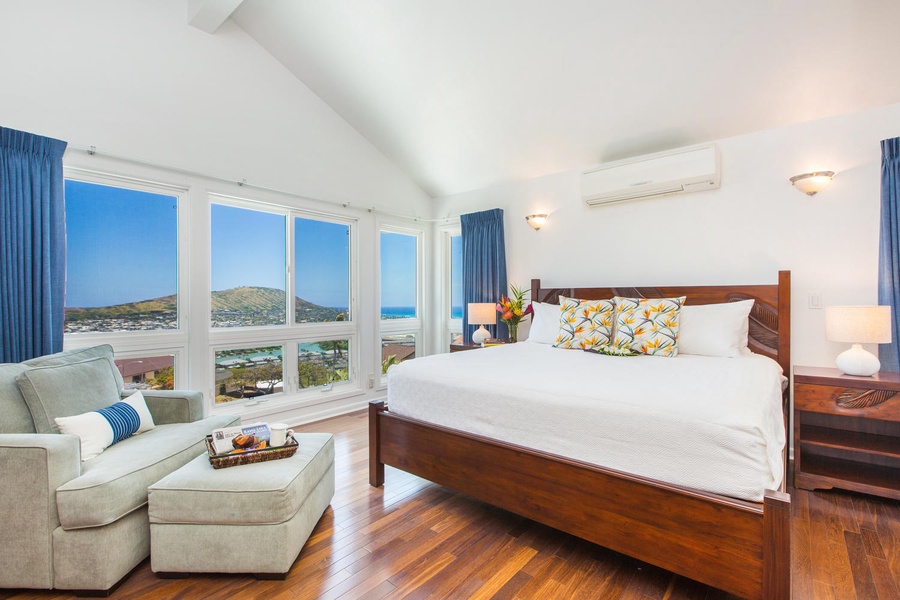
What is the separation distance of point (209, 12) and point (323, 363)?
2.99 meters

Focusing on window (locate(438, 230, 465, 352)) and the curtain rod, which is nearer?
the curtain rod

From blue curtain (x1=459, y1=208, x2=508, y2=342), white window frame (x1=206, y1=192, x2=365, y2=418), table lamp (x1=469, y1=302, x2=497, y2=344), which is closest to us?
white window frame (x1=206, y1=192, x2=365, y2=418)

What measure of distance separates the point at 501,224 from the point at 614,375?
276 centimetres

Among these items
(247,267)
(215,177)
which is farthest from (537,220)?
(215,177)

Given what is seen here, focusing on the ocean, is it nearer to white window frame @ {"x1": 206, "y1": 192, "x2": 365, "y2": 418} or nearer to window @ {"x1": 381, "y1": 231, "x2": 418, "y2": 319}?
window @ {"x1": 381, "y1": 231, "x2": 418, "y2": 319}

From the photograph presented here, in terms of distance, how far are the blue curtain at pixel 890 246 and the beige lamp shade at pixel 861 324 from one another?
25cm

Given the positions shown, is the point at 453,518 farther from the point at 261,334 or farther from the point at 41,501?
the point at 261,334

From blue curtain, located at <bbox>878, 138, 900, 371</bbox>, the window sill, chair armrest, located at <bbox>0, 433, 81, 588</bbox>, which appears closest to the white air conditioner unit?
blue curtain, located at <bbox>878, 138, 900, 371</bbox>

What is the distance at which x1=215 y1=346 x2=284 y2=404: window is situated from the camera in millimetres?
3510

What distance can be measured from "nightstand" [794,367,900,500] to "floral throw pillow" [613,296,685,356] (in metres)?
0.72

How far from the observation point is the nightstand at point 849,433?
7.65 feet

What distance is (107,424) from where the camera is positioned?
1.97 metres

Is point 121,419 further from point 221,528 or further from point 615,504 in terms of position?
point 615,504

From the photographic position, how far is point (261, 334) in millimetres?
3703
